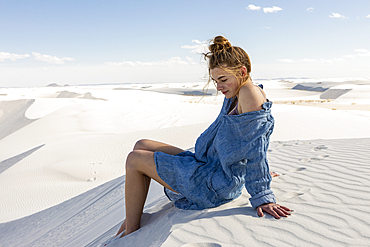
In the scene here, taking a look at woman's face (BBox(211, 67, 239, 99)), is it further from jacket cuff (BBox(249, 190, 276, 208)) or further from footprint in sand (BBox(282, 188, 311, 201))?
footprint in sand (BBox(282, 188, 311, 201))

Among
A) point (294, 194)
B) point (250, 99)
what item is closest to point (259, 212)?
point (294, 194)

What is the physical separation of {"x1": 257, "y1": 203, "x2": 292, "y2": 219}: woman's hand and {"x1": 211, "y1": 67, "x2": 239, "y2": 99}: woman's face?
2.89 ft

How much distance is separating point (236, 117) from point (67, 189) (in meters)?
4.20

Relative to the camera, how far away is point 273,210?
195 cm

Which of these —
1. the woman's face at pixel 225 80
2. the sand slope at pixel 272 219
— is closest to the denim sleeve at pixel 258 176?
the sand slope at pixel 272 219

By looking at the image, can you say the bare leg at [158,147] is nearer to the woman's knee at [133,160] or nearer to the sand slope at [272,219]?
the woman's knee at [133,160]

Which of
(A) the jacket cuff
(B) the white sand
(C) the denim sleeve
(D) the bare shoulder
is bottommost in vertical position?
(B) the white sand

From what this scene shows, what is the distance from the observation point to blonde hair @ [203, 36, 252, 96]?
1.97 m

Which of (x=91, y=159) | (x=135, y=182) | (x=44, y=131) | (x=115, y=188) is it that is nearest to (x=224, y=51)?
(x=135, y=182)

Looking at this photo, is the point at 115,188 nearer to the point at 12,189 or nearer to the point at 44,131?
the point at 12,189

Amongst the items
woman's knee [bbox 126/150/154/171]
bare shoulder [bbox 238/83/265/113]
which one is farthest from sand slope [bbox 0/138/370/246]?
bare shoulder [bbox 238/83/265/113]

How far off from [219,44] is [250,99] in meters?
0.49

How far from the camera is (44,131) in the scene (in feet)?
33.6

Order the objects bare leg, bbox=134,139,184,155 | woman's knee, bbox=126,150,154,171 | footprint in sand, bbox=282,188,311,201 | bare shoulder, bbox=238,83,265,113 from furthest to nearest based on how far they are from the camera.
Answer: bare leg, bbox=134,139,184,155
footprint in sand, bbox=282,188,311,201
woman's knee, bbox=126,150,154,171
bare shoulder, bbox=238,83,265,113
